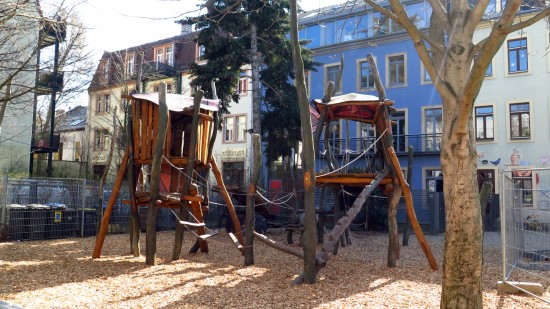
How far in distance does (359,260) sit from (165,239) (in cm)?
661

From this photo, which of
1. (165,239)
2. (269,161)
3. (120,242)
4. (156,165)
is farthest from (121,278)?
(269,161)

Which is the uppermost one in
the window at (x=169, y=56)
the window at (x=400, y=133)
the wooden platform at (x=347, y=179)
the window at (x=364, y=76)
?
the window at (x=169, y=56)

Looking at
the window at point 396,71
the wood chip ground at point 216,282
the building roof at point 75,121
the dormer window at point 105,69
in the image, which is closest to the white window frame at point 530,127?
the window at point 396,71

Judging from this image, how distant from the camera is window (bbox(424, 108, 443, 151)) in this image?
27688 mm

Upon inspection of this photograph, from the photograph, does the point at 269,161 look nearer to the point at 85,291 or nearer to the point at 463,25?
the point at 85,291

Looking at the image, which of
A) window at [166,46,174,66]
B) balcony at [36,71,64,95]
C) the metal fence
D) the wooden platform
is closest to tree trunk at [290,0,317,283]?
the wooden platform

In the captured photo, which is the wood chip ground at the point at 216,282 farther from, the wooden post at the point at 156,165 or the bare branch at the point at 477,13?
the bare branch at the point at 477,13

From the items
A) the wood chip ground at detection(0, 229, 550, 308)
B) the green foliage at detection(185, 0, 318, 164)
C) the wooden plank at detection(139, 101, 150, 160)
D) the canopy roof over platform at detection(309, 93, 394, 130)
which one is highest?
the green foliage at detection(185, 0, 318, 164)

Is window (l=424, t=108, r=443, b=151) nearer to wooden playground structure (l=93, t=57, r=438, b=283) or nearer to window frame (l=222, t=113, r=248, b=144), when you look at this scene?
window frame (l=222, t=113, r=248, b=144)

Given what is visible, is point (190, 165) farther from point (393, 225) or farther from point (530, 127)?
point (530, 127)

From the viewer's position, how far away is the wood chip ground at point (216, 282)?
6.39 meters

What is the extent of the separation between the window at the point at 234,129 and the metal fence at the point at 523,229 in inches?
1075

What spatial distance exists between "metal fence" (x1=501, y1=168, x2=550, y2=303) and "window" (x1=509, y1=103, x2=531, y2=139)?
18.5 m

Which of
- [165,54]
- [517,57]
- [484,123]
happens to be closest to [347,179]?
[484,123]
